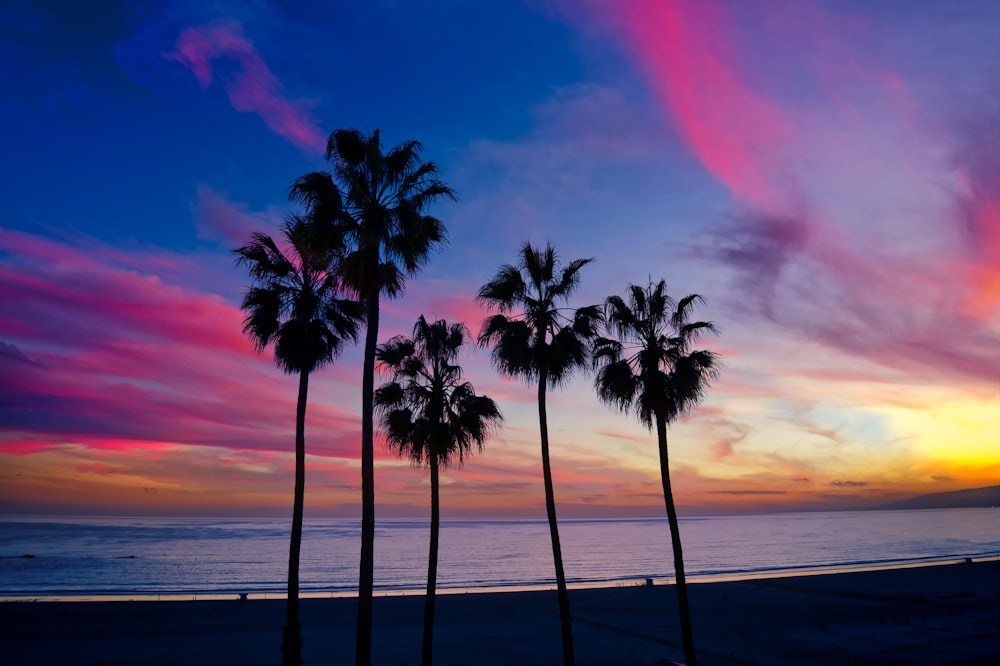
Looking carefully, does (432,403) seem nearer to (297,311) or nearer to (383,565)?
(297,311)

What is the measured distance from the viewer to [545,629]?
34.3 m

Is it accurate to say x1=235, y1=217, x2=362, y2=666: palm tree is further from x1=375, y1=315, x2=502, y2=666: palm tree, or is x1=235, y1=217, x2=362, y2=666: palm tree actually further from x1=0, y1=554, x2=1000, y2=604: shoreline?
x1=0, y1=554, x2=1000, y2=604: shoreline

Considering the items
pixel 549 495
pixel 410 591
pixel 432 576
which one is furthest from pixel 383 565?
pixel 549 495

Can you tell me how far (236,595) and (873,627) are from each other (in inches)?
1687

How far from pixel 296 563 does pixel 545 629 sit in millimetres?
17860

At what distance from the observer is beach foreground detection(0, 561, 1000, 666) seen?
88.4 ft

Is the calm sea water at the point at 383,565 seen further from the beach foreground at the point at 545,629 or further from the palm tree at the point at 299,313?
the palm tree at the point at 299,313

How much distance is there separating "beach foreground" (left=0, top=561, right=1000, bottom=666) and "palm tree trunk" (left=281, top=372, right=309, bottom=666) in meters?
8.98

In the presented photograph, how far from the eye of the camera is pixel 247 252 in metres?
22.4

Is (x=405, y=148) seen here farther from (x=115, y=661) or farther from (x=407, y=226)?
(x=115, y=661)

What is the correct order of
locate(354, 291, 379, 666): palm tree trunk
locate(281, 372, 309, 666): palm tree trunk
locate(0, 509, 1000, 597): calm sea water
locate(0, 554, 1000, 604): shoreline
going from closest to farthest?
1. locate(354, 291, 379, 666): palm tree trunk
2. locate(281, 372, 309, 666): palm tree trunk
3. locate(0, 554, 1000, 604): shoreline
4. locate(0, 509, 1000, 597): calm sea water

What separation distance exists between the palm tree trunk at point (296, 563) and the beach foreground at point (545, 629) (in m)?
8.98

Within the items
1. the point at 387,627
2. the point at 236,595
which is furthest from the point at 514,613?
the point at 236,595

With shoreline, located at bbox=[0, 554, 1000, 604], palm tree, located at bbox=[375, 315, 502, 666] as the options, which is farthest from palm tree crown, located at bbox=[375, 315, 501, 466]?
shoreline, located at bbox=[0, 554, 1000, 604]
